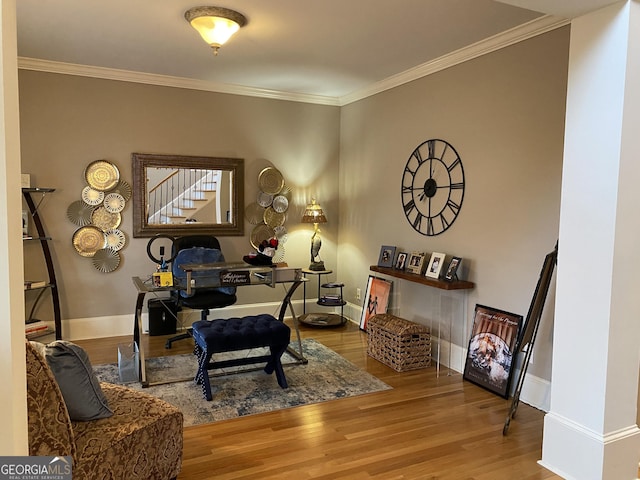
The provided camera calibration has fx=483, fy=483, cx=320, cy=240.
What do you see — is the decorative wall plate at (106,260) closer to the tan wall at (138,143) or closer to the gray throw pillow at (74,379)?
the tan wall at (138,143)

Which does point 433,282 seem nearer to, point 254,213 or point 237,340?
point 237,340

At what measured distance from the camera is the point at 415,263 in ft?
14.1

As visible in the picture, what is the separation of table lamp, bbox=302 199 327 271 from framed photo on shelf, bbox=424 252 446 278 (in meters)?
1.55

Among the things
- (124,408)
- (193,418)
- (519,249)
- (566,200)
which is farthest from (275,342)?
(566,200)

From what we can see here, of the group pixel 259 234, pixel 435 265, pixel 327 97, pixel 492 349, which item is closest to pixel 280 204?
pixel 259 234

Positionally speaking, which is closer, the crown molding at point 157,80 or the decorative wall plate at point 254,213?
the crown molding at point 157,80

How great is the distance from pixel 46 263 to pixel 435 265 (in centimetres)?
351

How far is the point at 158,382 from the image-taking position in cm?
359

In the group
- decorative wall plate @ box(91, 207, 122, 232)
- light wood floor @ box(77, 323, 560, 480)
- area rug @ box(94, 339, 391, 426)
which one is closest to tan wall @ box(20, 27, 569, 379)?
decorative wall plate @ box(91, 207, 122, 232)

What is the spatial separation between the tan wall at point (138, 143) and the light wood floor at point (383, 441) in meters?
2.44

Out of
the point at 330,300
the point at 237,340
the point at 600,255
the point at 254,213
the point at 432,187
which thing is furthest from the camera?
the point at 254,213

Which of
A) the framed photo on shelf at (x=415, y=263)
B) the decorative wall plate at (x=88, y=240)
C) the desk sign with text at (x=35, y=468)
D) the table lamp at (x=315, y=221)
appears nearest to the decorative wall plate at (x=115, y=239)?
the decorative wall plate at (x=88, y=240)

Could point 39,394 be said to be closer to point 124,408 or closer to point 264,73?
point 124,408

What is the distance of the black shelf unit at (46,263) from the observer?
14.2 ft
